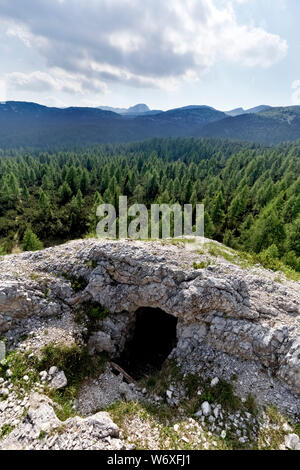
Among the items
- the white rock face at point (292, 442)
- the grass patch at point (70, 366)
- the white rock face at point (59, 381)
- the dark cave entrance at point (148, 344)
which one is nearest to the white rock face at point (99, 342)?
the grass patch at point (70, 366)

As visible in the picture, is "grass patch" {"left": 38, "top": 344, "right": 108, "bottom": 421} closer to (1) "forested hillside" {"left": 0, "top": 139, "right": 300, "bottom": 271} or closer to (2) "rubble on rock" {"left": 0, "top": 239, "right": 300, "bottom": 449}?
(2) "rubble on rock" {"left": 0, "top": 239, "right": 300, "bottom": 449}

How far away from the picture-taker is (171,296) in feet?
47.8

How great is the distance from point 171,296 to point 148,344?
597 centimetres

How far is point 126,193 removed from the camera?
244 ft

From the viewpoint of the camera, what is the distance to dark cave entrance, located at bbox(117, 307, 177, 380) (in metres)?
15.3

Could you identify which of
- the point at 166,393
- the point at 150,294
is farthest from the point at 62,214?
the point at 166,393

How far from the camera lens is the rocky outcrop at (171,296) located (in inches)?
494

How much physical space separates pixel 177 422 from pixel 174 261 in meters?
8.87

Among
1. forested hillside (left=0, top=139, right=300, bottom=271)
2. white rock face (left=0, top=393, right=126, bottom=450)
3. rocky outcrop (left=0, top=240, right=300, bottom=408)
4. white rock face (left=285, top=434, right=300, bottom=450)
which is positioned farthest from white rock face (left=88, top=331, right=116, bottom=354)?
forested hillside (left=0, top=139, right=300, bottom=271)

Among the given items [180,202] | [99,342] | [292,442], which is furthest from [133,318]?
[180,202]

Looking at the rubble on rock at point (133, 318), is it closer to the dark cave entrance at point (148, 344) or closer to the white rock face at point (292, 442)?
the white rock face at point (292, 442)

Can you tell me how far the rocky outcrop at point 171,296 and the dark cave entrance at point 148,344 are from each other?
130 cm

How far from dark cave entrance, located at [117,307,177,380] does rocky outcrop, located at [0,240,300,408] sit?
130 centimetres
